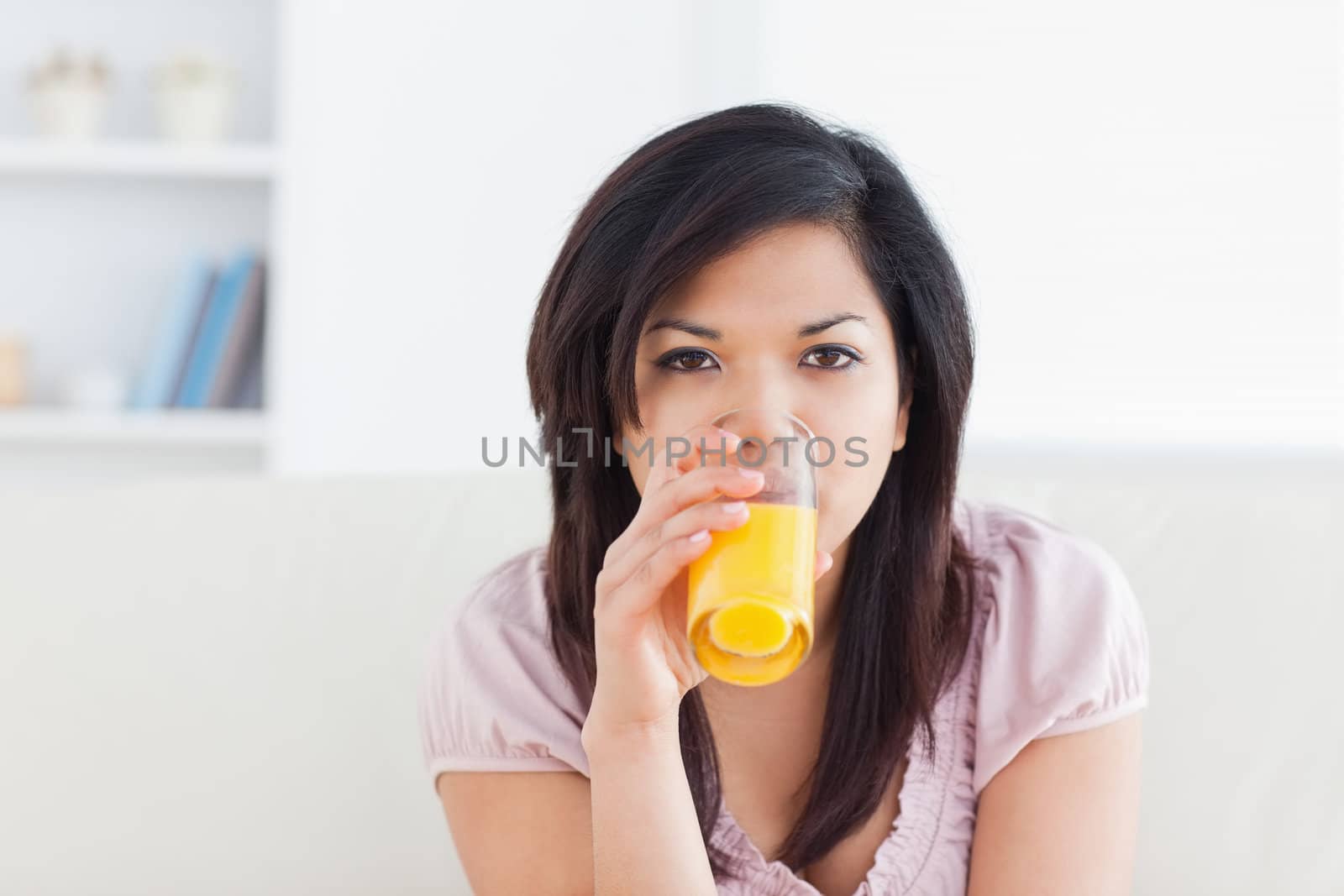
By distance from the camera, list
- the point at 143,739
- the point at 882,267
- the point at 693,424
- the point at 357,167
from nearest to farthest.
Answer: the point at 693,424
the point at 882,267
the point at 143,739
the point at 357,167

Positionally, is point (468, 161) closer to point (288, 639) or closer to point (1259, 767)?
point (288, 639)

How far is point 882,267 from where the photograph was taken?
4.22 ft

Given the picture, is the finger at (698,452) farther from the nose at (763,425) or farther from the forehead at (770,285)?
the forehead at (770,285)

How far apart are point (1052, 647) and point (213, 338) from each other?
2.45 m

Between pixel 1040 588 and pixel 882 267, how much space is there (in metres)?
0.42

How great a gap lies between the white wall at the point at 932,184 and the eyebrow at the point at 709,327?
188 centimetres

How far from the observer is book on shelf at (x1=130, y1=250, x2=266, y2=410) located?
3227 mm

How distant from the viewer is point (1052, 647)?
1403 millimetres

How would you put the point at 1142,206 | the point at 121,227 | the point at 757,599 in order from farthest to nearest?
the point at 121,227 < the point at 1142,206 < the point at 757,599

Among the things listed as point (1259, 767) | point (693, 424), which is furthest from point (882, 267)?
point (1259, 767)

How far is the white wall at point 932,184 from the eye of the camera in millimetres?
3066

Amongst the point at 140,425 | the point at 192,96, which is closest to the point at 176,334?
the point at 140,425

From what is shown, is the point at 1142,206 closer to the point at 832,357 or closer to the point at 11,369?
the point at 832,357

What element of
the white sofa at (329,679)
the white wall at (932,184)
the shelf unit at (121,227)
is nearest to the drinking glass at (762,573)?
the white sofa at (329,679)
